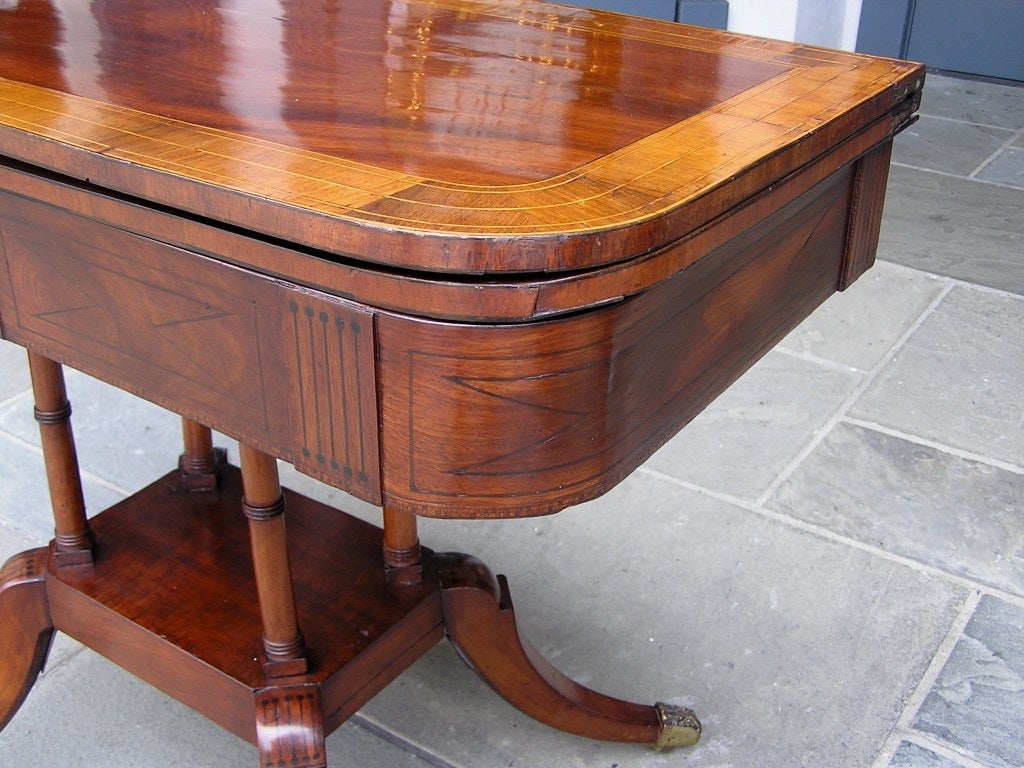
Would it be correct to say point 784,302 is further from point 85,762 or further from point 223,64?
point 85,762

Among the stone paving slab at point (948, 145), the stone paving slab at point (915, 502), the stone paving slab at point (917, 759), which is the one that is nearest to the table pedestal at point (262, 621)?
the stone paving slab at point (917, 759)

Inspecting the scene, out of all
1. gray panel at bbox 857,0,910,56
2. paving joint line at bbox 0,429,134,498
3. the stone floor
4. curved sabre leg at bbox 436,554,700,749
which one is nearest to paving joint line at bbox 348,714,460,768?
the stone floor

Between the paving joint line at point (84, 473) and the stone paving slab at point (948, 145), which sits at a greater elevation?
the stone paving slab at point (948, 145)

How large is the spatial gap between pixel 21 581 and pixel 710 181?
1038mm

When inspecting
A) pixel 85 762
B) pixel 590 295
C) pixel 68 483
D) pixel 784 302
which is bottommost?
pixel 85 762

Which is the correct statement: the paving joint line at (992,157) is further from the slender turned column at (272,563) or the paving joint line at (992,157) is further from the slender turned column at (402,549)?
the slender turned column at (272,563)

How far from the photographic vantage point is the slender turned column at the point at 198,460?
1.67m

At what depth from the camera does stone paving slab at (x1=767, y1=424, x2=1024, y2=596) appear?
203 cm

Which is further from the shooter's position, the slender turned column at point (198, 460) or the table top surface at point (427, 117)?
the slender turned column at point (198, 460)

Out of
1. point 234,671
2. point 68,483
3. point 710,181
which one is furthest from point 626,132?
point 68,483

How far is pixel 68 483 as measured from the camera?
152 centimetres

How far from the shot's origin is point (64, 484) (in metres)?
1.52

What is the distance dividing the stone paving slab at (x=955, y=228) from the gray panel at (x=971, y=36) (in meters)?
1.11

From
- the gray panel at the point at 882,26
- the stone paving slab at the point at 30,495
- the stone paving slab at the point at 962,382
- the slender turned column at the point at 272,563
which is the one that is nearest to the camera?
the slender turned column at the point at 272,563
